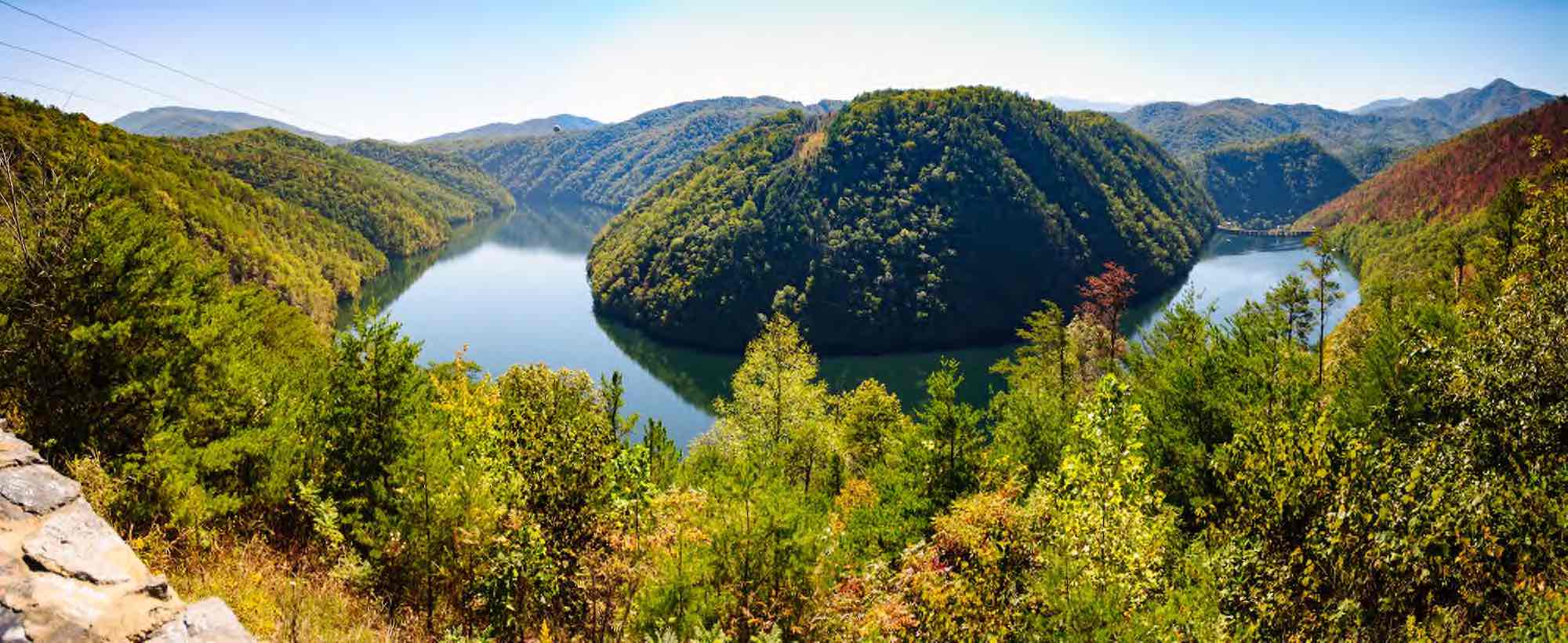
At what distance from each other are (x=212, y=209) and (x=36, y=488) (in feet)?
319

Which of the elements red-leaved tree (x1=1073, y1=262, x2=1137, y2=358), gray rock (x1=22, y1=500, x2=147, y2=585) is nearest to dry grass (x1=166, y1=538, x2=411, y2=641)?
gray rock (x1=22, y1=500, x2=147, y2=585)

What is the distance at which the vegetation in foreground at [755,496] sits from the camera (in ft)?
26.9

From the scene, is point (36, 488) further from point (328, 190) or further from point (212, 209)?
point (328, 190)

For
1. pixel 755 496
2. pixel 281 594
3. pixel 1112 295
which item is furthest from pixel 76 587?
pixel 1112 295

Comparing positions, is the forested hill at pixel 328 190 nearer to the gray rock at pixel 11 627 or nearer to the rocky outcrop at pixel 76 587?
the rocky outcrop at pixel 76 587

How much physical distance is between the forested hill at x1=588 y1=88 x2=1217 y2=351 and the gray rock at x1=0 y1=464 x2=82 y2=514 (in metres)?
79.9

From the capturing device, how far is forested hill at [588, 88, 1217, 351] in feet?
299

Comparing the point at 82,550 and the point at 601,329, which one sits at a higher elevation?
the point at 82,550

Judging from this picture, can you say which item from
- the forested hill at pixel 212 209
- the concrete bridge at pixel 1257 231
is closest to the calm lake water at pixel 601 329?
the forested hill at pixel 212 209

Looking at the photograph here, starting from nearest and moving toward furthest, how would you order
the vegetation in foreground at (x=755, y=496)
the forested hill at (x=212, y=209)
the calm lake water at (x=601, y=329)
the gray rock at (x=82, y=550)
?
the gray rock at (x=82, y=550) < the vegetation in foreground at (x=755, y=496) < the forested hill at (x=212, y=209) < the calm lake water at (x=601, y=329)

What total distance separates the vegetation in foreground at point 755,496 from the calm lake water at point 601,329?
1431 inches

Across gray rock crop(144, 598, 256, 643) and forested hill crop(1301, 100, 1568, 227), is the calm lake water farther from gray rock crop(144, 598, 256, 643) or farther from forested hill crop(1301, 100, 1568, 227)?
gray rock crop(144, 598, 256, 643)

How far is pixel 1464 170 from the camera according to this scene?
11206 centimetres

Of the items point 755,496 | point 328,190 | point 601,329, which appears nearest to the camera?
point 755,496
